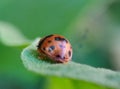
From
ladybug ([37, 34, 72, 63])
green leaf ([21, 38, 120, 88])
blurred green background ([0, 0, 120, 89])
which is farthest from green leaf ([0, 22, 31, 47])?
green leaf ([21, 38, 120, 88])

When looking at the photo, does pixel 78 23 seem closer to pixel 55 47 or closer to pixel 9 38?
pixel 9 38

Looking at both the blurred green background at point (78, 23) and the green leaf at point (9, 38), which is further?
the blurred green background at point (78, 23)

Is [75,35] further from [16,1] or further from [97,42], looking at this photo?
[16,1]

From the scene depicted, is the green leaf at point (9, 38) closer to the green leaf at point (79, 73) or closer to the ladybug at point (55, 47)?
the ladybug at point (55, 47)

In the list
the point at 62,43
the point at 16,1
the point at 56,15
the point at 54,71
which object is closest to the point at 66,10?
the point at 56,15

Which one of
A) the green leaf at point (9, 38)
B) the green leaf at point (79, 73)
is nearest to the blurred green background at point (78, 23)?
the green leaf at point (9, 38)

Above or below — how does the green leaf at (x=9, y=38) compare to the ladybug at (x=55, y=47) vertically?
above

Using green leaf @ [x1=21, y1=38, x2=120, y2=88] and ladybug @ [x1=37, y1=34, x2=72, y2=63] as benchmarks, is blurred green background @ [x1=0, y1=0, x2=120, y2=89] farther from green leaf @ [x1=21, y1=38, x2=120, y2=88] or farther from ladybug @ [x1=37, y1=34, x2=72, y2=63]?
green leaf @ [x1=21, y1=38, x2=120, y2=88]

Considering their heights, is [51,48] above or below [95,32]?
below
